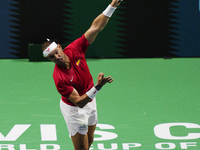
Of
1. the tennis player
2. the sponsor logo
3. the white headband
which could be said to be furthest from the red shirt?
the sponsor logo

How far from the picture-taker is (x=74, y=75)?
16.5 ft

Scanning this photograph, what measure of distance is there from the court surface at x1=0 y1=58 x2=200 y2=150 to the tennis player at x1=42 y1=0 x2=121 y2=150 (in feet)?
4.00

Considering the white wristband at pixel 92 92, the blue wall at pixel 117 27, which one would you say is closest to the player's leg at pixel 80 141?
the white wristband at pixel 92 92

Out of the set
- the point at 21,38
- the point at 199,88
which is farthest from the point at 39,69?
the point at 199,88

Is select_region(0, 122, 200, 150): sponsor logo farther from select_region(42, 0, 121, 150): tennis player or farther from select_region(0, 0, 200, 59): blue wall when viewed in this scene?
A: select_region(0, 0, 200, 59): blue wall

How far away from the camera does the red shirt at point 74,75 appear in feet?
16.0

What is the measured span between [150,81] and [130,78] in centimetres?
67

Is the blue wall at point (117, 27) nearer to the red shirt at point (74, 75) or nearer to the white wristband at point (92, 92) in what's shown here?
the red shirt at point (74, 75)

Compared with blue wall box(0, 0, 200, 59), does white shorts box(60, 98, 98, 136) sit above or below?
below

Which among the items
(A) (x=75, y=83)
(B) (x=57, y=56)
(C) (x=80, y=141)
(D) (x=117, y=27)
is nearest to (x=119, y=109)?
(C) (x=80, y=141)

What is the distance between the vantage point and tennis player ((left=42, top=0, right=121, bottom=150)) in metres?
4.86

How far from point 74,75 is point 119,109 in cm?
346

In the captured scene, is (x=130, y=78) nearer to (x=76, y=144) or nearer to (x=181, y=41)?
(x=181, y=41)

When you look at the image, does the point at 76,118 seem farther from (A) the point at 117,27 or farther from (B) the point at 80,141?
(A) the point at 117,27
